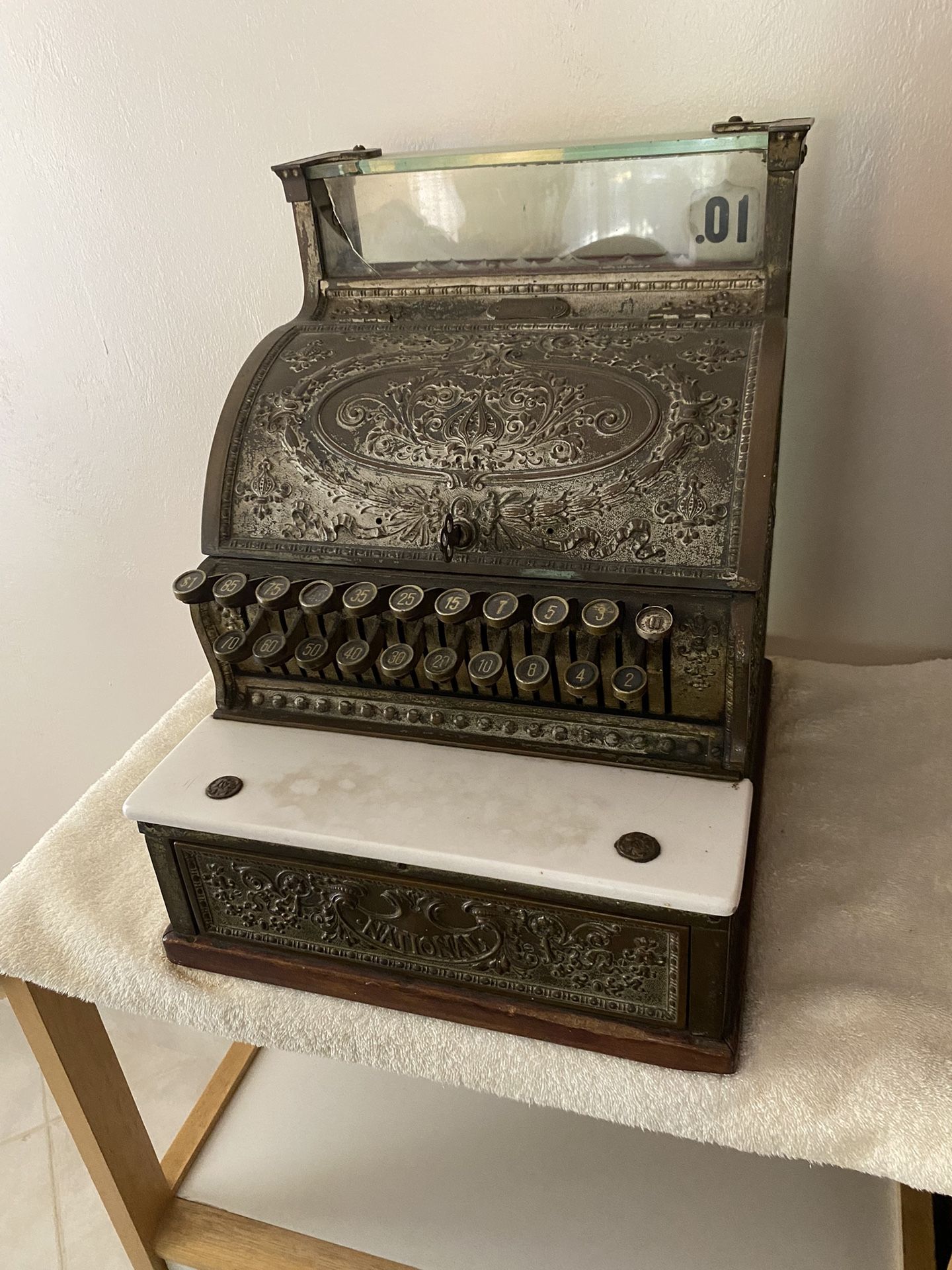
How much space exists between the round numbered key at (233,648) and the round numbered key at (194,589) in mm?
51

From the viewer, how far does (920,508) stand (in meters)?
1.35

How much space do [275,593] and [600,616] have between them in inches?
13.3

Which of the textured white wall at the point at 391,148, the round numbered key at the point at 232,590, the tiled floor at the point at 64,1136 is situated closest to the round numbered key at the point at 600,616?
the round numbered key at the point at 232,590

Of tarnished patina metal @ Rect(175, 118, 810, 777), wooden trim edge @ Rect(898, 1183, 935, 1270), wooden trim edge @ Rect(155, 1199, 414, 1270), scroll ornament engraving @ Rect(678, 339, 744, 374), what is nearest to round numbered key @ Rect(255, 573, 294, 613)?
tarnished patina metal @ Rect(175, 118, 810, 777)

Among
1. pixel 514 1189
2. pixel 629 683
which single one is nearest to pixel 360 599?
pixel 629 683

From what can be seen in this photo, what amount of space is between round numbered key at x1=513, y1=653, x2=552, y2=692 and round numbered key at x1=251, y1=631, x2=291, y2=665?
0.25 m

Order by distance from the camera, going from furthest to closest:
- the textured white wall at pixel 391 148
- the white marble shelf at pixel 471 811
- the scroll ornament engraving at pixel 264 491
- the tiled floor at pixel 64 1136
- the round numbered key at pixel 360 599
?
the tiled floor at pixel 64 1136 < the textured white wall at pixel 391 148 < the scroll ornament engraving at pixel 264 491 < the round numbered key at pixel 360 599 < the white marble shelf at pixel 471 811

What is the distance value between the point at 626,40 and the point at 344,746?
3.16ft

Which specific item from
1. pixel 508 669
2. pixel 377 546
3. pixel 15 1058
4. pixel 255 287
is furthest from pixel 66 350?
pixel 15 1058

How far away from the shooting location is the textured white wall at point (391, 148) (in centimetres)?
115

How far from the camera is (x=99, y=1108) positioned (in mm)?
1160

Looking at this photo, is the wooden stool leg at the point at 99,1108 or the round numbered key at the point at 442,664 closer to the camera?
the round numbered key at the point at 442,664

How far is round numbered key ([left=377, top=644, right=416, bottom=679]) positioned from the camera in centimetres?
91

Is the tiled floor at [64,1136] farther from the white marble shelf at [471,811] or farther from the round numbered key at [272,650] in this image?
the round numbered key at [272,650]
